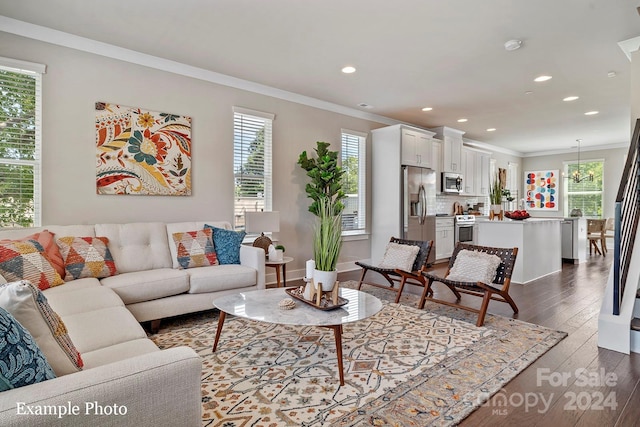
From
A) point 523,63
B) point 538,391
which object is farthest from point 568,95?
point 538,391

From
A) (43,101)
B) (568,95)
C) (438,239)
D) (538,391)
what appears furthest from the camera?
(438,239)

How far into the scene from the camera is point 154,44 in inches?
140

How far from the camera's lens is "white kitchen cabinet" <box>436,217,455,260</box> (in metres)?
6.78

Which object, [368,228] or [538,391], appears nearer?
[538,391]

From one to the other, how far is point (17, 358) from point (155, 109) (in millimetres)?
3492

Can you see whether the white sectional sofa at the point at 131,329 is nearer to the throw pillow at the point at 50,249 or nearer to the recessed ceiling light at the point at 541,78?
the throw pillow at the point at 50,249

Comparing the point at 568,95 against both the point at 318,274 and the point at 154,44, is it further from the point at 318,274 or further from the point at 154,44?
the point at 154,44

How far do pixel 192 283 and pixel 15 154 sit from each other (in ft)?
6.55

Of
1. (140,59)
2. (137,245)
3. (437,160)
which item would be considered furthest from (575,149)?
(137,245)

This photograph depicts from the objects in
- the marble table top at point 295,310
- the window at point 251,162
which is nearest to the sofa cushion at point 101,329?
Answer: the marble table top at point 295,310

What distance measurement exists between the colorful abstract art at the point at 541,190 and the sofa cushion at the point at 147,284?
415 inches

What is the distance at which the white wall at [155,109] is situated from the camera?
333 centimetres

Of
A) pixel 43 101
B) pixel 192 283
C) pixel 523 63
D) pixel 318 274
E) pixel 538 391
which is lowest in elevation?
pixel 538 391

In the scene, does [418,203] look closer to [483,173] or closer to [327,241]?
[483,173]
